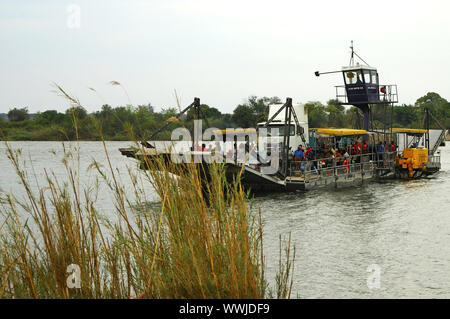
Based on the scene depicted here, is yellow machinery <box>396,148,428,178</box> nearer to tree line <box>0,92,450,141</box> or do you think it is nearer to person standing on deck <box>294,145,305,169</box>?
tree line <box>0,92,450,141</box>

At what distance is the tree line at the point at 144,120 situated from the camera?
4.34 metres

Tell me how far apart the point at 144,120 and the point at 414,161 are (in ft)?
94.6

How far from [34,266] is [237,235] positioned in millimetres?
2117

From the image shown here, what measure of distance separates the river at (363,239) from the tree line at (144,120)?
626 mm

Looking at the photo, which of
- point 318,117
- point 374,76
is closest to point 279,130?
point 374,76

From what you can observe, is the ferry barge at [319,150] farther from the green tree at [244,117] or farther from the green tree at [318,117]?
the green tree at [318,117]

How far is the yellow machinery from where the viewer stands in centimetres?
3016

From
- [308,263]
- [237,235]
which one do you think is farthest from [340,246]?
[237,235]

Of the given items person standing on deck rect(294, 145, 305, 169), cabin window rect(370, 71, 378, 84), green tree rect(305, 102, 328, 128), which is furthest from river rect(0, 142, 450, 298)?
green tree rect(305, 102, 328, 128)

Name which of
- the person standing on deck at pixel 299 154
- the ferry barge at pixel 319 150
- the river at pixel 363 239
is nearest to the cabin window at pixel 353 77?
the ferry barge at pixel 319 150

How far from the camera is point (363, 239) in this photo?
15445 mm

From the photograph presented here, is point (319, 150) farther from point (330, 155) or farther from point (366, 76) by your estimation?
point (366, 76)

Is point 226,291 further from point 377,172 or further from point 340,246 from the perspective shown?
point 377,172
